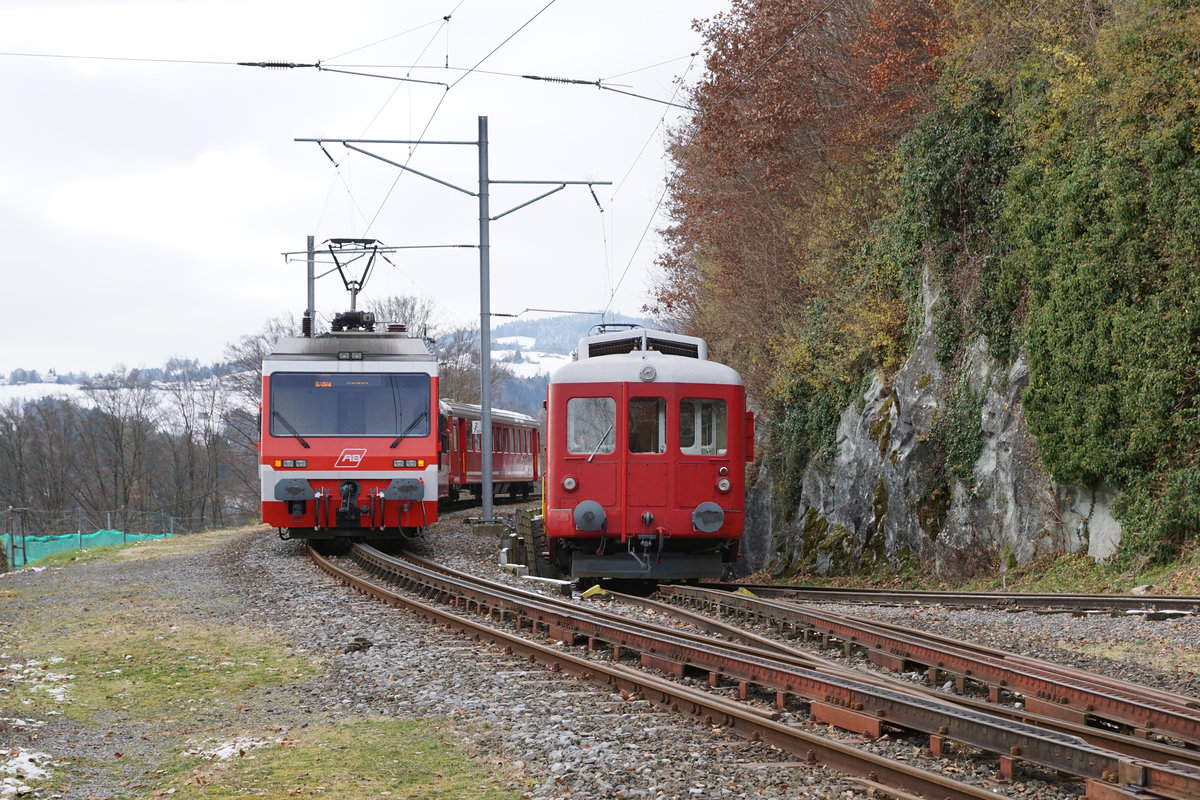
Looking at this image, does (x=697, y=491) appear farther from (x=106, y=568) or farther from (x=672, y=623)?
(x=106, y=568)

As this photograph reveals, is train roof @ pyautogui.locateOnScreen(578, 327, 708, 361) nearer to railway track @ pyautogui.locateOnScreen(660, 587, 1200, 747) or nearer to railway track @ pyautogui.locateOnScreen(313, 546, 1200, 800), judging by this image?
railway track @ pyautogui.locateOnScreen(313, 546, 1200, 800)

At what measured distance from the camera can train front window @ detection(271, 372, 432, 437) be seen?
17688 millimetres

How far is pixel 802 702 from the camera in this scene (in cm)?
705

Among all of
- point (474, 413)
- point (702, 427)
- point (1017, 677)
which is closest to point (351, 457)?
point (702, 427)

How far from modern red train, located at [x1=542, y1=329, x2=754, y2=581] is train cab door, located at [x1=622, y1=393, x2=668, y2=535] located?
13 mm

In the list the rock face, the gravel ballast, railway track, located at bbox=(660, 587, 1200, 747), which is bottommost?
the gravel ballast

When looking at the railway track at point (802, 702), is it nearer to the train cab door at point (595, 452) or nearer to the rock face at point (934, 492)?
the train cab door at point (595, 452)

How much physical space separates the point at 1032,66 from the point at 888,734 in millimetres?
13267

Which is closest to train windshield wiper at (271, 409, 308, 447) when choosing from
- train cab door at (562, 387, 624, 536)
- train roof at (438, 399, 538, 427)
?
train cab door at (562, 387, 624, 536)

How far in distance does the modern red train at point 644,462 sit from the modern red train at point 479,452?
1117cm

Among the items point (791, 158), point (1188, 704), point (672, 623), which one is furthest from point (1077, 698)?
point (791, 158)

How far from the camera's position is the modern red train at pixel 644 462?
14.5 m

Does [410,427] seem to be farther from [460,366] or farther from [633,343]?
[460,366]

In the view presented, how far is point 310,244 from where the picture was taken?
113 ft
